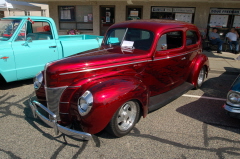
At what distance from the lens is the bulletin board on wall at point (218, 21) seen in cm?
1093

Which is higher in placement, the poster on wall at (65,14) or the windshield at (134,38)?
the poster on wall at (65,14)

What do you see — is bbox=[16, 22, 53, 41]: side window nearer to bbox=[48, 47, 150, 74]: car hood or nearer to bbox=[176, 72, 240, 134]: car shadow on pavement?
bbox=[48, 47, 150, 74]: car hood

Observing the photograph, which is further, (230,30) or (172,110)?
(230,30)

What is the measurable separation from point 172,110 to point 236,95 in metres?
1.24

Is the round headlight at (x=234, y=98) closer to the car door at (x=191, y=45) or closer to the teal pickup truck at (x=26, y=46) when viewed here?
the car door at (x=191, y=45)

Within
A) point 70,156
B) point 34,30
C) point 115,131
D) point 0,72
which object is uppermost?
point 34,30

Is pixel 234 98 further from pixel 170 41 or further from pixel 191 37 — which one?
pixel 191 37

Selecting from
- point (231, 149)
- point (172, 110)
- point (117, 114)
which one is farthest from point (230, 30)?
point (117, 114)

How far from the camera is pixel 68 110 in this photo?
2.91 metres

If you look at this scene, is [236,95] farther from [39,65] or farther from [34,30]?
[34,30]

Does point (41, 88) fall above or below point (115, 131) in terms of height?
above

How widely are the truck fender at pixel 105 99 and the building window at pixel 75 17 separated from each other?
10.1 meters

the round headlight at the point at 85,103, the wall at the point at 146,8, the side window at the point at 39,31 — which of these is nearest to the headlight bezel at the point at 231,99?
the round headlight at the point at 85,103

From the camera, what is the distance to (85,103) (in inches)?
105
